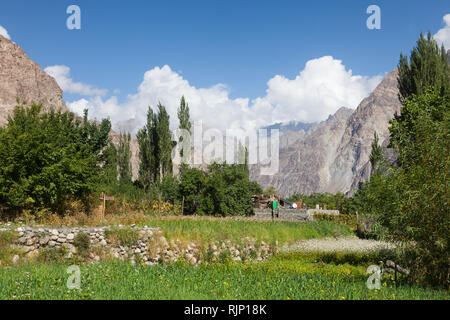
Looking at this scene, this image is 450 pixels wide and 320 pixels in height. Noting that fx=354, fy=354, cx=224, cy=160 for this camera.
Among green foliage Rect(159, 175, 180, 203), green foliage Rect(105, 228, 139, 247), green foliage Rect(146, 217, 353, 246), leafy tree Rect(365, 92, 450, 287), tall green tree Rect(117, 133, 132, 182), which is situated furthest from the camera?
tall green tree Rect(117, 133, 132, 182)

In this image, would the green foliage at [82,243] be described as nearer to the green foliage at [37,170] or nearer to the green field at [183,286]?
the green field at [183,286]

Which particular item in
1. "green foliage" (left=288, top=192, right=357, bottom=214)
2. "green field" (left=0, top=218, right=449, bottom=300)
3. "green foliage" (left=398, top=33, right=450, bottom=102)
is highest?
"green foliage" (left=398, top=33, right=450, bottom=102)

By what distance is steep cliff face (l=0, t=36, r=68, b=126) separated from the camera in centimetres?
8225

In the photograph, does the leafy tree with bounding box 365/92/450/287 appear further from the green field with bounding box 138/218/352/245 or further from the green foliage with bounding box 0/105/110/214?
the green foliage with bounding box 0/105/110/214

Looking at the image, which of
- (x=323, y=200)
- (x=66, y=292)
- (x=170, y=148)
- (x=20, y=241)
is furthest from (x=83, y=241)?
(x=323, y=200)

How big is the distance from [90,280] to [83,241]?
200 inches

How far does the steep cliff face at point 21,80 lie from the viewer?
82.2 m

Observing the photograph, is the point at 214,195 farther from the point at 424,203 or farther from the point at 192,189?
the point at 424,203

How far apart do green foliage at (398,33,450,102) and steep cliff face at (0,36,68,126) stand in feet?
243

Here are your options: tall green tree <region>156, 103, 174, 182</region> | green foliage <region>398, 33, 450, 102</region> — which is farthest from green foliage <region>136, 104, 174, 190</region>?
green foliage <region>398, 33, 450, 102</region>

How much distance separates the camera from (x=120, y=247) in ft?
41.7

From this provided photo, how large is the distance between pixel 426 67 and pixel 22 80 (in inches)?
3509
